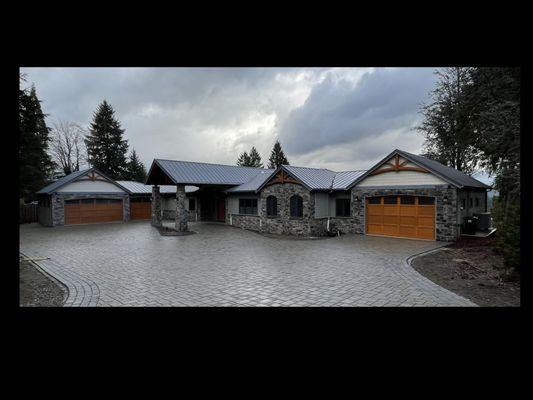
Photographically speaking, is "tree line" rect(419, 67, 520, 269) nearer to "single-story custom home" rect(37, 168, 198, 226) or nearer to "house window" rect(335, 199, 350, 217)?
"house window" rect(335, 199, 350, 217)

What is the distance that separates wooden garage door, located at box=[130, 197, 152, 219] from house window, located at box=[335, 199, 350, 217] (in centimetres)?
2048

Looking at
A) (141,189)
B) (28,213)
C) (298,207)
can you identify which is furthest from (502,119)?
(28,213)

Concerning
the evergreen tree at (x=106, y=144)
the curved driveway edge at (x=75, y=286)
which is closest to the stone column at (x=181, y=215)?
the curved driveway edge at (x=75, y=286)

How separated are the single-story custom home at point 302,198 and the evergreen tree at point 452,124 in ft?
6.61

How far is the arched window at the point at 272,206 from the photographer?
20.8m

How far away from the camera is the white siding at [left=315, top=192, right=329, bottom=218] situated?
63.2 feet

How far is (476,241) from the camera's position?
1503 cm

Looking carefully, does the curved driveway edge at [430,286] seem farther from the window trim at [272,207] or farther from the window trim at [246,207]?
the window trim at [246,207]

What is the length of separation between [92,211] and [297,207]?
62.4 feet

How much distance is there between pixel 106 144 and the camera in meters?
47.6

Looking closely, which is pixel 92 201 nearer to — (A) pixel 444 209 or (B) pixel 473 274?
(A) pixel 444 209
